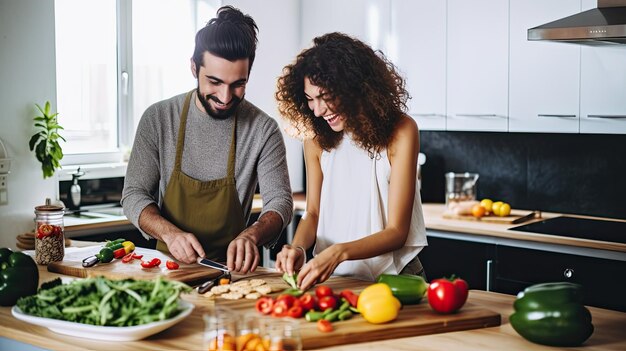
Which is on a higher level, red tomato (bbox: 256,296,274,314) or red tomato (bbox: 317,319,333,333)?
red tomato (bbox: 256,296,274,314)

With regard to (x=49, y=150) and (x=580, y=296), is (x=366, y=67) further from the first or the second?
(x=49, y=150)

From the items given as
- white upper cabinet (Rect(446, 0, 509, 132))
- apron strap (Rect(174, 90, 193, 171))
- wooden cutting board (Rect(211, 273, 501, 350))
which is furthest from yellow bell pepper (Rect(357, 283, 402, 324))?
white upper cabinet (Rect(446, 0, 509, 132))

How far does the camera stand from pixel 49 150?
386cm

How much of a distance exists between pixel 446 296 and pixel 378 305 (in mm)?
191

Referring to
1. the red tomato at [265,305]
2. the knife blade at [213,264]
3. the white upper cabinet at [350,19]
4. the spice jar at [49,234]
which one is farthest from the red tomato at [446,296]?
the white upper cabinet at [350,19]

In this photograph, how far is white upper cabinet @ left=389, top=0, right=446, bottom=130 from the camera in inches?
175

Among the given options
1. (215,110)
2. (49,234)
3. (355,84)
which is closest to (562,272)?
(355,84)

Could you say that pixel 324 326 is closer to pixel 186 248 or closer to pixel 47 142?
pixel 186 248

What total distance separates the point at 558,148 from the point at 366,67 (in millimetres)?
2222

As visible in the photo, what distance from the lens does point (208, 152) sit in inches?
110

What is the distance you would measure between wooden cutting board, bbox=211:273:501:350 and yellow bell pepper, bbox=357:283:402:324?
0.7 inches

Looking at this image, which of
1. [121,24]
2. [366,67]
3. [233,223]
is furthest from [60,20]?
[366,67]

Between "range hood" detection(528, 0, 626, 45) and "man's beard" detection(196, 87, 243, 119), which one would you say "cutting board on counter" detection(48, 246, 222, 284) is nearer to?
"man's beard" detection(196, 87, 243, 119)

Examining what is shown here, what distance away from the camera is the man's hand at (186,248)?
245cm
